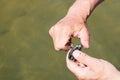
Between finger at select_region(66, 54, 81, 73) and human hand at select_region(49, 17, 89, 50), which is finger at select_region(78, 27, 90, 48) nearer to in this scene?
human hand at select_region(49, 17, 89, 50)

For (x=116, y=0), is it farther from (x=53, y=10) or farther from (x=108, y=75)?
(x=108, y=75)

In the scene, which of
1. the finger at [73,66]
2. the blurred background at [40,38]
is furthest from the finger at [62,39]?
the blurred background at [40,38]

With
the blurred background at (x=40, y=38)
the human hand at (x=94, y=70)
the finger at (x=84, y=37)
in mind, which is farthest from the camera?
the blurred background at (x=40, y=38)

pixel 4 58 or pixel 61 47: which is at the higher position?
pixel 61 47

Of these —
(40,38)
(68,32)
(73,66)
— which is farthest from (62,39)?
(40,38)

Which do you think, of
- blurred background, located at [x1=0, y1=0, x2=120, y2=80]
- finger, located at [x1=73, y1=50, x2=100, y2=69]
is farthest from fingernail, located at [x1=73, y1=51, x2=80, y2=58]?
blurred background, located at [x1=0, y1=0, x2=120, y2=80]

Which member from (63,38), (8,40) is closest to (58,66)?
(8,40)

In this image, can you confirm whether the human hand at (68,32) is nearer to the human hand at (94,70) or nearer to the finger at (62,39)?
the finger at (62,39)

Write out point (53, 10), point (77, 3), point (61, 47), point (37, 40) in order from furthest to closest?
point (53, 10) → point (37, 40) → point (77, 3) → point (61, 47)
